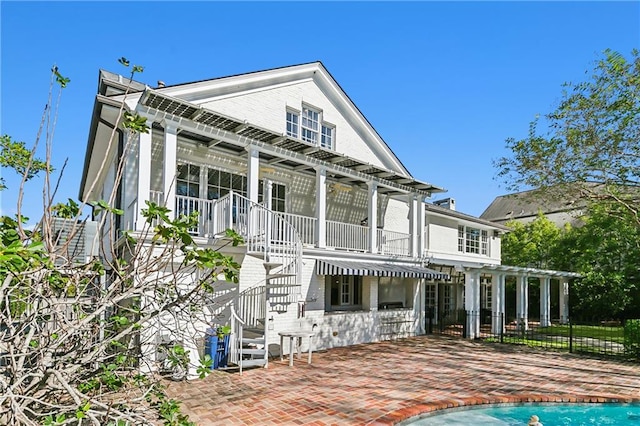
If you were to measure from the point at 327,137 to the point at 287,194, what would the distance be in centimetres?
395

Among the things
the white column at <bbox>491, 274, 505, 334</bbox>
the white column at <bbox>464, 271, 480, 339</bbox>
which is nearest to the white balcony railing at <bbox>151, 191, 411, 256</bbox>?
the white column at <bbox>464, 271, 480, 339</bbox>

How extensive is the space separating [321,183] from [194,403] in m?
10.0

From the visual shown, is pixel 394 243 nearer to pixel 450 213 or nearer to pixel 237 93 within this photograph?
pixel 450 213

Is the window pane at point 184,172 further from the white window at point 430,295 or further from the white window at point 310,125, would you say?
the white window at point 430,295

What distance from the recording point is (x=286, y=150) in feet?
52.8

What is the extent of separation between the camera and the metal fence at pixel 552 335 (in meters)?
16.9

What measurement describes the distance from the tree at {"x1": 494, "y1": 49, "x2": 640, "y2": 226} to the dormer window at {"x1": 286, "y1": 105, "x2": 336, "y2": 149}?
8464 mm

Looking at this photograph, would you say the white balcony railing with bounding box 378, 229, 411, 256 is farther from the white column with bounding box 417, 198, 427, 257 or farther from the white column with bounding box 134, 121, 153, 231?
the white column with bounding box 134, 121, 153, 231

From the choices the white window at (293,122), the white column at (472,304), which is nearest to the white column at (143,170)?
the white window at (293,122)

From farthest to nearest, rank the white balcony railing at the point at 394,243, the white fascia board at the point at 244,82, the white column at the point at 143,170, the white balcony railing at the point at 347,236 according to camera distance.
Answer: the white balcony railing at the point at 394,243 → the white balcony railing at the point at 347,236 → the white fascia board at the point at 244,82 → the white column at the point at 143,170

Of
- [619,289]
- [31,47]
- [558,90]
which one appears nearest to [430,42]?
[558,90]

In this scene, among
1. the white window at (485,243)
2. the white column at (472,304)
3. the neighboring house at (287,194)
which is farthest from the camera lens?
the white window at (485,243)

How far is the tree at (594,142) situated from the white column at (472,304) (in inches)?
234

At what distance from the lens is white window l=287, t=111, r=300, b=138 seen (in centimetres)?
1891
